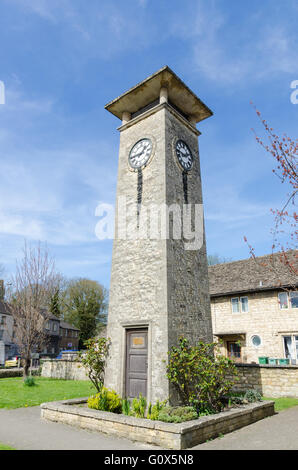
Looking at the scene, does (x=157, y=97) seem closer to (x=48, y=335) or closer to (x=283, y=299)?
(x=283, y=299)

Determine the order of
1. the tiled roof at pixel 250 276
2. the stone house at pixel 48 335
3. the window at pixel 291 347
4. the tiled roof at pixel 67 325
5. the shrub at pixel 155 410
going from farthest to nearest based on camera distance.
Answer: the tiled roof at pixel 67 325, the stone house at pixel 48 335, the tiled roof at pixel 250 276, the window at pixel 291 347, the shrub at pixel 155 410

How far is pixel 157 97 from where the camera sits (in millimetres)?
12477

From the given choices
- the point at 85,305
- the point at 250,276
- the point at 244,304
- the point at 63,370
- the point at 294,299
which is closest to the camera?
the point at 294,299

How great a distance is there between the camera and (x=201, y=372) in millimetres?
8133

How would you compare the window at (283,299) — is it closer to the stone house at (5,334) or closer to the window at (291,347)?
the window at (291,347)

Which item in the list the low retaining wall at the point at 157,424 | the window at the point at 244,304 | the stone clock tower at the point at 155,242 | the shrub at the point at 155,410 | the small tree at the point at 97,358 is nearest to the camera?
the low retaining wall at the point at 157,424

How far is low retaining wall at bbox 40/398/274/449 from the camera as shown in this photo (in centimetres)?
613

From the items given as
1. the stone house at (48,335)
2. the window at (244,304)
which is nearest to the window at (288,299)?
the window at (244,304)

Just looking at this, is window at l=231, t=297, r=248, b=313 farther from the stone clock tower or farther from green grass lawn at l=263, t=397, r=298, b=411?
the stone clock tower

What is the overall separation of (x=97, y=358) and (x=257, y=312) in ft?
41.7

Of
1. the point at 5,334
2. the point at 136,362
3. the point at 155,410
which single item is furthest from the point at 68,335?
the point at 155,410

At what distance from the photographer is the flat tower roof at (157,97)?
1169 centimetres

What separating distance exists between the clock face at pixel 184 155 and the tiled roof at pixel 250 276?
Answer: 9126mm

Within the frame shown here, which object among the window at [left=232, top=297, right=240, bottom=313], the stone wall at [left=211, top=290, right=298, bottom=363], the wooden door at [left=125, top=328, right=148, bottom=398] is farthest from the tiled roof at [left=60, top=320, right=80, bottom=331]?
the wooden door at [left=125, top=328, right=148, bottom=398]
